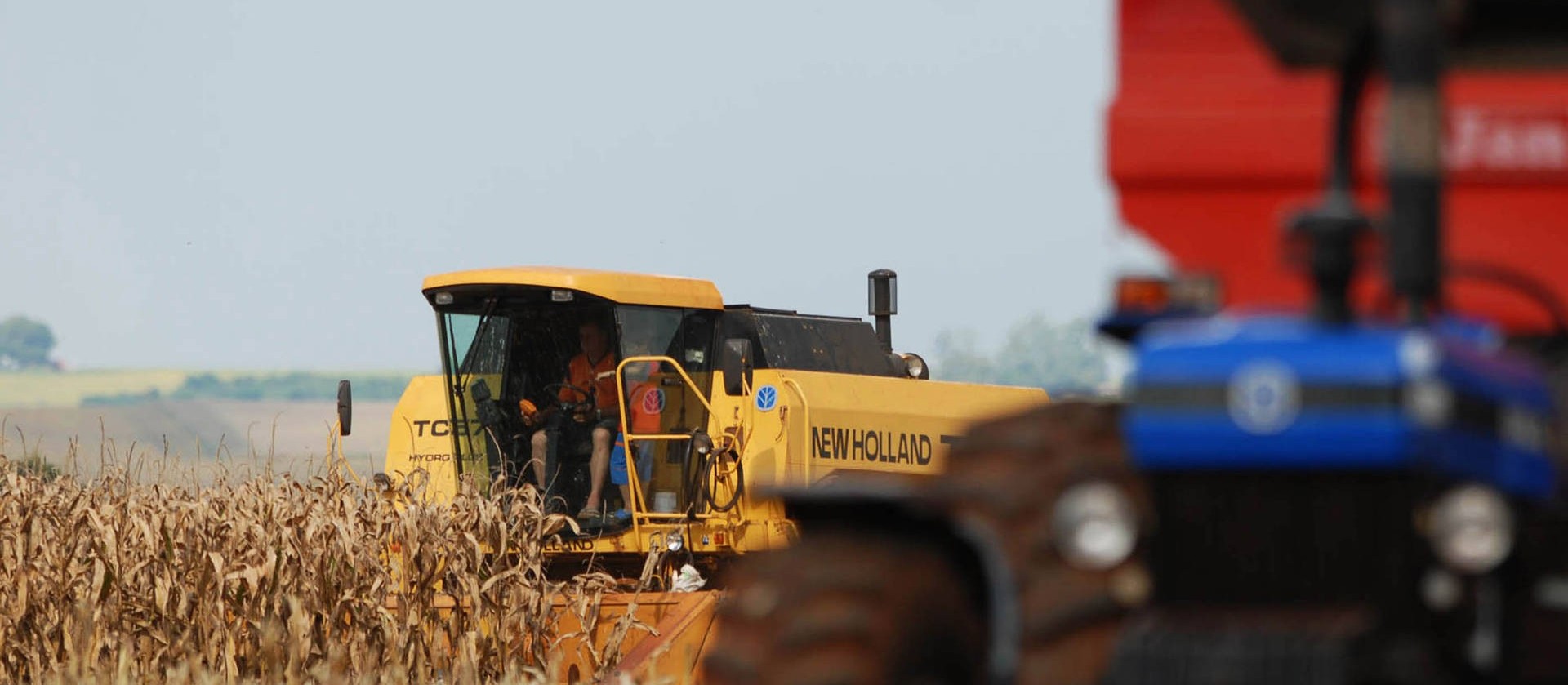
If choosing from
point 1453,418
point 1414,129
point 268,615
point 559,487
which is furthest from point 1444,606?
point 559,487

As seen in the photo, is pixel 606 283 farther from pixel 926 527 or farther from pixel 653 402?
pixel 926 527

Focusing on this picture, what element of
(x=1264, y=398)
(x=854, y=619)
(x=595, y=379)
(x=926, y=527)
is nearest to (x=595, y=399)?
(x=595, y=379)

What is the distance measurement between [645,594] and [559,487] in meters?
1.93

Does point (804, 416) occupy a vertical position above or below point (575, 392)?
below

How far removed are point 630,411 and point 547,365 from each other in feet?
2.42

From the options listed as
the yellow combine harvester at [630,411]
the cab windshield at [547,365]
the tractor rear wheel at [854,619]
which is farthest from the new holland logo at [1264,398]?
the cab windshield at [547,365]

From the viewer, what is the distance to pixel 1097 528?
11.7 feet

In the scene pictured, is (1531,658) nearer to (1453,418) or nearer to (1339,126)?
(1453,418)

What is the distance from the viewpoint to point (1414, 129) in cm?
316

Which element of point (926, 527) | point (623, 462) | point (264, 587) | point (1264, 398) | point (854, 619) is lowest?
point (264, 587)

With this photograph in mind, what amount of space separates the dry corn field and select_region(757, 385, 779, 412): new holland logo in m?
2.44

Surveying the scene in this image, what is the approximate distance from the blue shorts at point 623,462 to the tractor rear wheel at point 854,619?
992 centimetres

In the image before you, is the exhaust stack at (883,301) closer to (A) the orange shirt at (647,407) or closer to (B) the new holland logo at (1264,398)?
(A) the orange shirt at (647,407)

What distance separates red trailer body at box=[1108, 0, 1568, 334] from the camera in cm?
499
